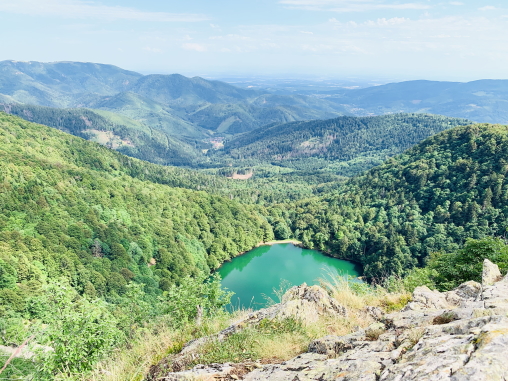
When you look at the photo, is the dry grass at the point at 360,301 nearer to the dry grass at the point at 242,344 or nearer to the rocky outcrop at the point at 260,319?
the dry grass at the point at 242,344

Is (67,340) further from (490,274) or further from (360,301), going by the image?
(490,274)

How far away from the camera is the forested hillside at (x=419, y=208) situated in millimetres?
86250

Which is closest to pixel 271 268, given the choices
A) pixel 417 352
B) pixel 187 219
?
pixel 187 219

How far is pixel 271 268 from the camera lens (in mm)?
89125

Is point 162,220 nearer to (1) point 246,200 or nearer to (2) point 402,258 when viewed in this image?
(1) point 246,200

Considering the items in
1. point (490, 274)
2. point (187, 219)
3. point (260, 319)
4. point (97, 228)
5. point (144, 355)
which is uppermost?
point (490, 274)

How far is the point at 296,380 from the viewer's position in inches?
225

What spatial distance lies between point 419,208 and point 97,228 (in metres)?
99.6

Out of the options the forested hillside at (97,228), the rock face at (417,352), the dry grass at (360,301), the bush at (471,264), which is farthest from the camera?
the forested hillside at (97,228)

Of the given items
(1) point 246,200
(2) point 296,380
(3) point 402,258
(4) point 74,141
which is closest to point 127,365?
(2) point 296,380

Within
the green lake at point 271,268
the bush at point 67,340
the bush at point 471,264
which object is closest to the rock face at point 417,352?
the bush at point 67,340

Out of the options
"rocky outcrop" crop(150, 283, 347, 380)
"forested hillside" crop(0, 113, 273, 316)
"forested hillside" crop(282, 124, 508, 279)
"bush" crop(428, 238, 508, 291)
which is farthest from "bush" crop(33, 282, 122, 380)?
"forested hillside" crop(282, 124, 508, 279)

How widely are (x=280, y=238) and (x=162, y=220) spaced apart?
140 feet

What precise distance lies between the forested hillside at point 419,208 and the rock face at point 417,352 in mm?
75674
